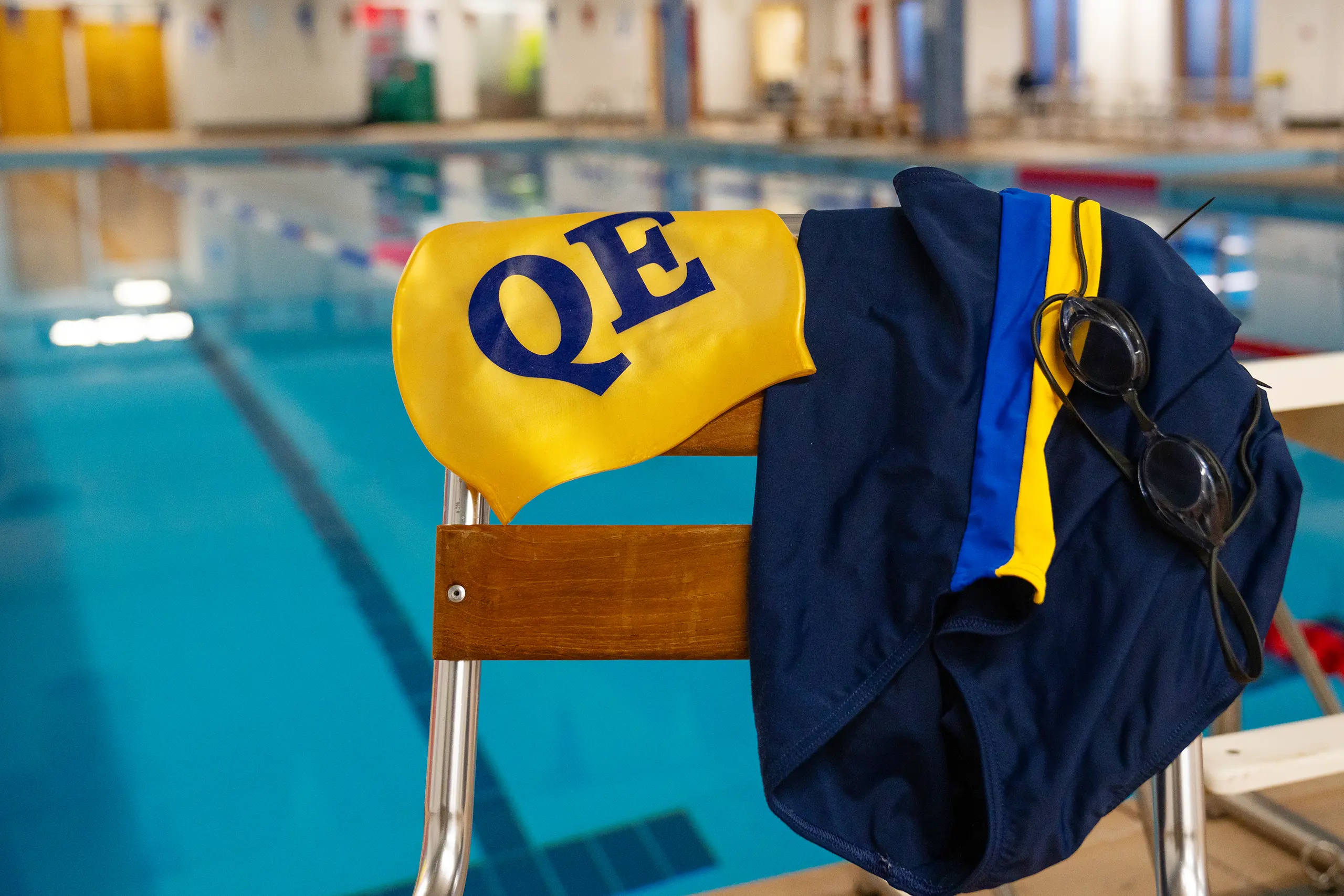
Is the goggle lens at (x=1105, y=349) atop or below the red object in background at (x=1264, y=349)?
atop

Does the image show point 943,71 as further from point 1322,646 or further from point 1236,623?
point 1236,623

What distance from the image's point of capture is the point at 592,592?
0.97 metres

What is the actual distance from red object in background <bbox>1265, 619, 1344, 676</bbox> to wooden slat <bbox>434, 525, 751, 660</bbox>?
1.88 metres

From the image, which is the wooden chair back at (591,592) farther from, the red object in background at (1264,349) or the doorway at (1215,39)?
the doorway at (1215,39)

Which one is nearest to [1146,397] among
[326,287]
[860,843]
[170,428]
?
[860,843]

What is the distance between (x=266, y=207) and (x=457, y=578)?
38.8 feet

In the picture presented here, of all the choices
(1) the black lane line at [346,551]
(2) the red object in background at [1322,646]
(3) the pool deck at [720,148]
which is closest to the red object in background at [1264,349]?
(2) the red object in background at [1322,646]

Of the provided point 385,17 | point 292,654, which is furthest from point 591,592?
point 385,17

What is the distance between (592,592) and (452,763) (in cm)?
16

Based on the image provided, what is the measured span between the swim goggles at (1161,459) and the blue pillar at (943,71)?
1471cm

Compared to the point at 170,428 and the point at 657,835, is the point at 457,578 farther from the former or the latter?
the point at 170,428

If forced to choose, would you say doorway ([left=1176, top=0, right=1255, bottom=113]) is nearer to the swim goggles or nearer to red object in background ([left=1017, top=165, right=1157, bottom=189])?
red object in background ([left=1017, top=165, right=1157, bottom=189])

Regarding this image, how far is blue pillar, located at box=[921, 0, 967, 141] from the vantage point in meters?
14.6

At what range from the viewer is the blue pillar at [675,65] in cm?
1970
